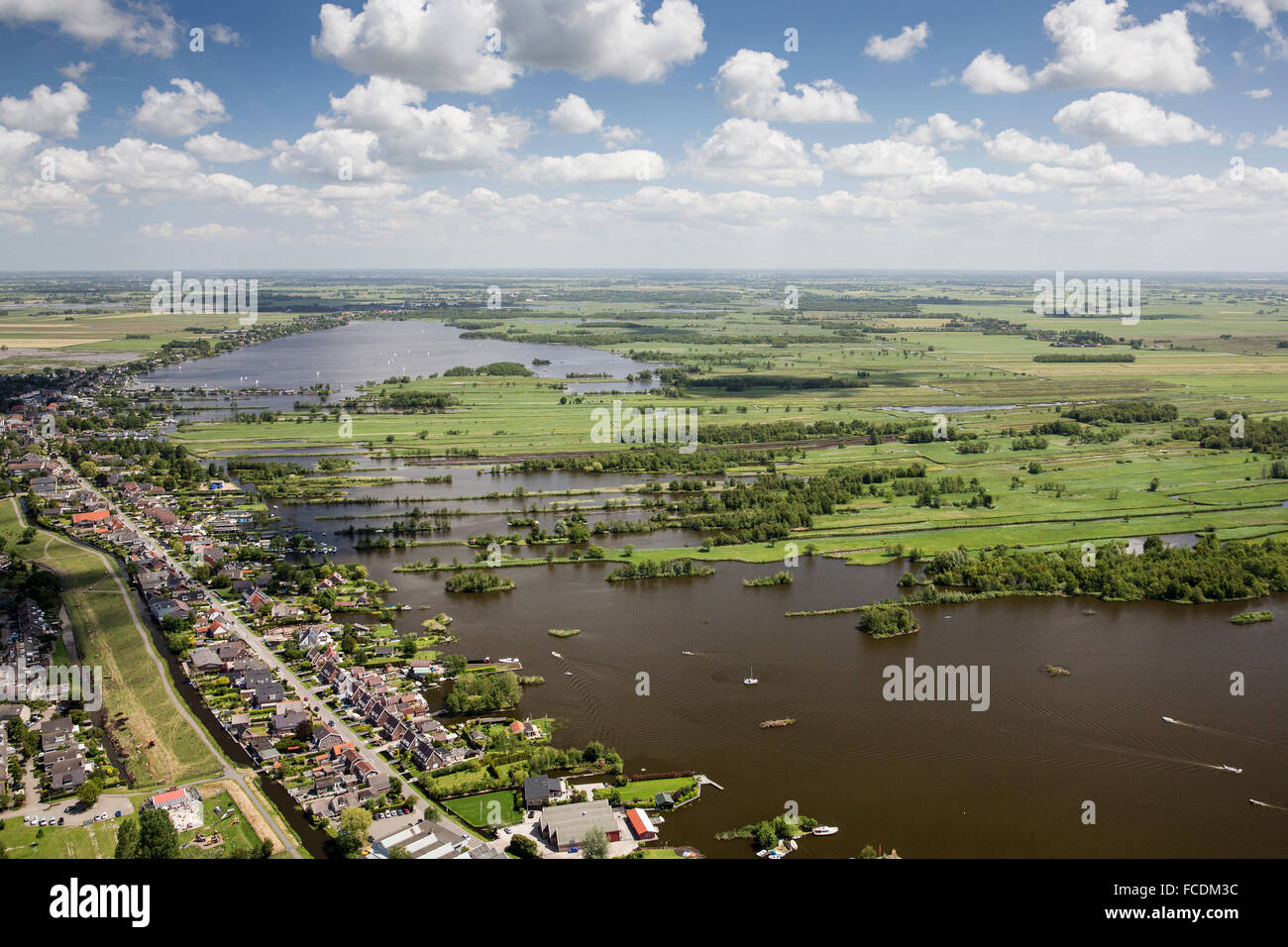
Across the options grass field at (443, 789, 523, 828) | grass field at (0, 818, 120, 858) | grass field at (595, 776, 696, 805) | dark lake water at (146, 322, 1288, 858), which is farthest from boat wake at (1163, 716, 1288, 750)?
grass field at (0, 818, 120, 858)

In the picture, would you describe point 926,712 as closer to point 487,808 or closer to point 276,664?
point 487,808

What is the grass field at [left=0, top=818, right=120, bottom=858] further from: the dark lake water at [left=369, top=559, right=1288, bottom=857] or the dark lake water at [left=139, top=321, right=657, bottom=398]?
the dark lake water at [left=139, top=321, right=657, bottom=398]

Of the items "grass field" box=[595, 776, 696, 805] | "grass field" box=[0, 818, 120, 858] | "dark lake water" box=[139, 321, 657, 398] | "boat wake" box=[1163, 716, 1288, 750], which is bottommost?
"grass field" box=[0, 818, 120, 858]

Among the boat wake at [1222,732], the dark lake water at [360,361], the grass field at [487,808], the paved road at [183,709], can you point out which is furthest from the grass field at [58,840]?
the dark lake water at [360,361]

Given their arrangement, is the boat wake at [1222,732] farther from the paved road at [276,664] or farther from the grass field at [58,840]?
the grass field at [58,840]

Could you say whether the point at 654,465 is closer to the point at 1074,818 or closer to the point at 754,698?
the point at 754,698

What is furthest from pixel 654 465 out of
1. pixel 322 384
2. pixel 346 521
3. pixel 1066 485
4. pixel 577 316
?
pixel 577 316
